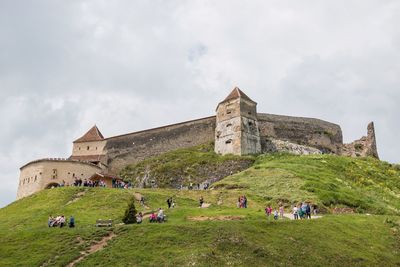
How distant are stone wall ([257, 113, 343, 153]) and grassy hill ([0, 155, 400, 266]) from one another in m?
18.4

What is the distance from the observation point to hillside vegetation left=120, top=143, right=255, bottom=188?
59.4 metres

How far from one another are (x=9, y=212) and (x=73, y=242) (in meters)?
17.8

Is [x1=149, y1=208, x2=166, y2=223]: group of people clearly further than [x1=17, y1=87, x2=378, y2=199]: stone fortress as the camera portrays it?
No

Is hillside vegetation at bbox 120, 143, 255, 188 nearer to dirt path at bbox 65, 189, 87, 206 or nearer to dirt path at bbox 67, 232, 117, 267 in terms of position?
dirt path at bbox 65, 189, 87, 206

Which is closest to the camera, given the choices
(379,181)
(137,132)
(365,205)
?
(365,205)

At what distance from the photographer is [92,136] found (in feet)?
241

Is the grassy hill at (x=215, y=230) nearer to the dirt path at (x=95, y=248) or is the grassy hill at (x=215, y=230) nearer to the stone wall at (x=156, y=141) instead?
the dirt path at (x=95, y=248)

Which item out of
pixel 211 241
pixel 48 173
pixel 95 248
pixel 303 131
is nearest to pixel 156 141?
pixel 48 173

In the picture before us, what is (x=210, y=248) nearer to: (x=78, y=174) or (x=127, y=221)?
(x=127, y=221)

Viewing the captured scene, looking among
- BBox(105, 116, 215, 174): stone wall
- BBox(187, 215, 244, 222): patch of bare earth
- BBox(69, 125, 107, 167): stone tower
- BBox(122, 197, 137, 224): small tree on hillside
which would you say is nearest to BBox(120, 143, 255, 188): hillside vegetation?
BBox(105, 116, 215, 174): stone wall

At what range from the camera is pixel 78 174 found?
197ft

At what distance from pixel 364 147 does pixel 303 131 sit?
9197 millimetres

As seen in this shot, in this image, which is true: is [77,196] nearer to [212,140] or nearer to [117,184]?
[117,184]

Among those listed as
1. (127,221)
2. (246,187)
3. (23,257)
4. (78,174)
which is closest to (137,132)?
(78,174)
